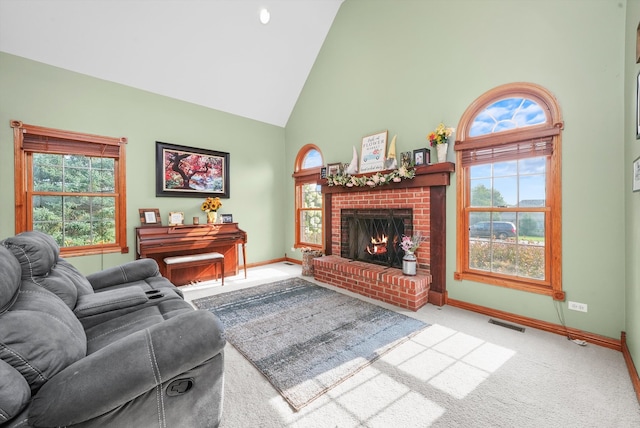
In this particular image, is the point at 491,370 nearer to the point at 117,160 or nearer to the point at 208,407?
the point at 208,407

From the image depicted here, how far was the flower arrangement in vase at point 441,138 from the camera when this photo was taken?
10.0 ft

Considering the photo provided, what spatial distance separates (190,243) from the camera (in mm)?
4008

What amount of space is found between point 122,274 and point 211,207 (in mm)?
2166

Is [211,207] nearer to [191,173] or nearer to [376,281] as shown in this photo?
[191,173]

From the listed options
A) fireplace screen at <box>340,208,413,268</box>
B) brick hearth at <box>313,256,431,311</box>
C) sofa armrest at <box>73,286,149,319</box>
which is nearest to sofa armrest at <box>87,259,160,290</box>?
sofa armrest at <box>73,286,149,319</box>

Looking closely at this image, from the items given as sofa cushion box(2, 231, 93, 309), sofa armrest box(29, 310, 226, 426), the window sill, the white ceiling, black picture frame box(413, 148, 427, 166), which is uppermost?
the white ceiling

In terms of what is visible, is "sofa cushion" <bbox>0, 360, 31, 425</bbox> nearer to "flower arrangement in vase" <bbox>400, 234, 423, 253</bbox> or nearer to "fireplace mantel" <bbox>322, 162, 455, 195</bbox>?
"flower arrangement in vase" <bbox>400, 234, 423, 253</bbox>

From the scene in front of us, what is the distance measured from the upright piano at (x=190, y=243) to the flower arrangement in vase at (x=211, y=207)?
207mm

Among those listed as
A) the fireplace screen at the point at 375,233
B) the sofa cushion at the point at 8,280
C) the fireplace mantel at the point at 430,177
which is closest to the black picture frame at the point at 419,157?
the fireplace mantel at the point at 430,177

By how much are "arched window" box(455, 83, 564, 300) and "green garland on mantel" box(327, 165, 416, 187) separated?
603 millimetres

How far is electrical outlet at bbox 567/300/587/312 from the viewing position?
2.35 m

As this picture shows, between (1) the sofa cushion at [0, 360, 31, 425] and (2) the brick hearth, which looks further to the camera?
(2) the brick hearth

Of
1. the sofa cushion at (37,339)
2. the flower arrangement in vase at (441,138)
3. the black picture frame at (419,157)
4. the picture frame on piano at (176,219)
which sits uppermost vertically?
the flower arrangement in vase at (441,138)

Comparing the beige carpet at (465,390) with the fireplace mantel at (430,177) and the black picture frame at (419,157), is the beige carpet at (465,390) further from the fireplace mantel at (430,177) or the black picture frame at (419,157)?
the black picture frame at (419,157)
